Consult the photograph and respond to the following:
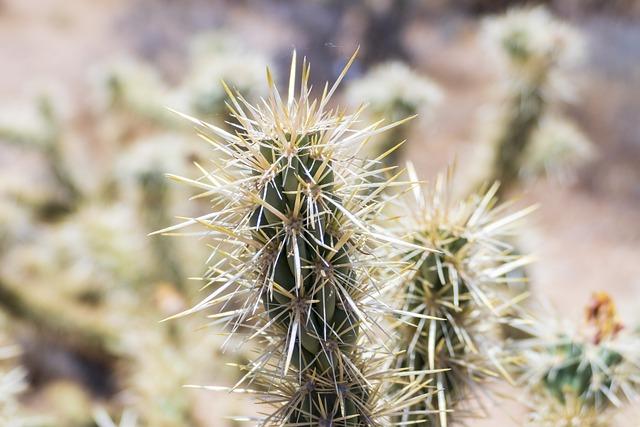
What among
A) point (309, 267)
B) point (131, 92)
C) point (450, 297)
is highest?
point (309, 267)

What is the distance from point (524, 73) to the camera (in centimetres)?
342

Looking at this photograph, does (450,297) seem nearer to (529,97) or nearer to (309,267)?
(309,267)

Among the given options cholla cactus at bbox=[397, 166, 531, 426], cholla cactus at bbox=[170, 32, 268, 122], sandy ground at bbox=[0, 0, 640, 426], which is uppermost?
cholla cactus at bbox=[397, 166, 531, 426]

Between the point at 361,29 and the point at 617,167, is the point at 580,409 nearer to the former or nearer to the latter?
the point at 361,29

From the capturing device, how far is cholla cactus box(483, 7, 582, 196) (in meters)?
3.32

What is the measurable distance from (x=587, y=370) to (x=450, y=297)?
59 centimetres

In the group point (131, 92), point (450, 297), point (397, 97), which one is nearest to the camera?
point (450, 297)

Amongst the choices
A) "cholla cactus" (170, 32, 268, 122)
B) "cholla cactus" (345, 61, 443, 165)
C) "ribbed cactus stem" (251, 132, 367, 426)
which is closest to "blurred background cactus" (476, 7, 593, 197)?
"cholla cactus" (345, 61, 443, 165)

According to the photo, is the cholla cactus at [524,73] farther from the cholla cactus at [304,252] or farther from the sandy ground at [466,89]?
the cholla cactus at [304,252]

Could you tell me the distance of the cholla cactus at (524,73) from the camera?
332 cm

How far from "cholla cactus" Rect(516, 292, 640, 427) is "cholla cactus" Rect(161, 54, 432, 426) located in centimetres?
70

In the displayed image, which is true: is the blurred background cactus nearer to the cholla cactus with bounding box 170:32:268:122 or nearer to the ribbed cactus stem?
the cholla cactus with bounding box 170:32:268:122

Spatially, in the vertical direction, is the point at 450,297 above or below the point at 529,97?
below

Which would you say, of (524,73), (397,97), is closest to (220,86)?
(397,97)
